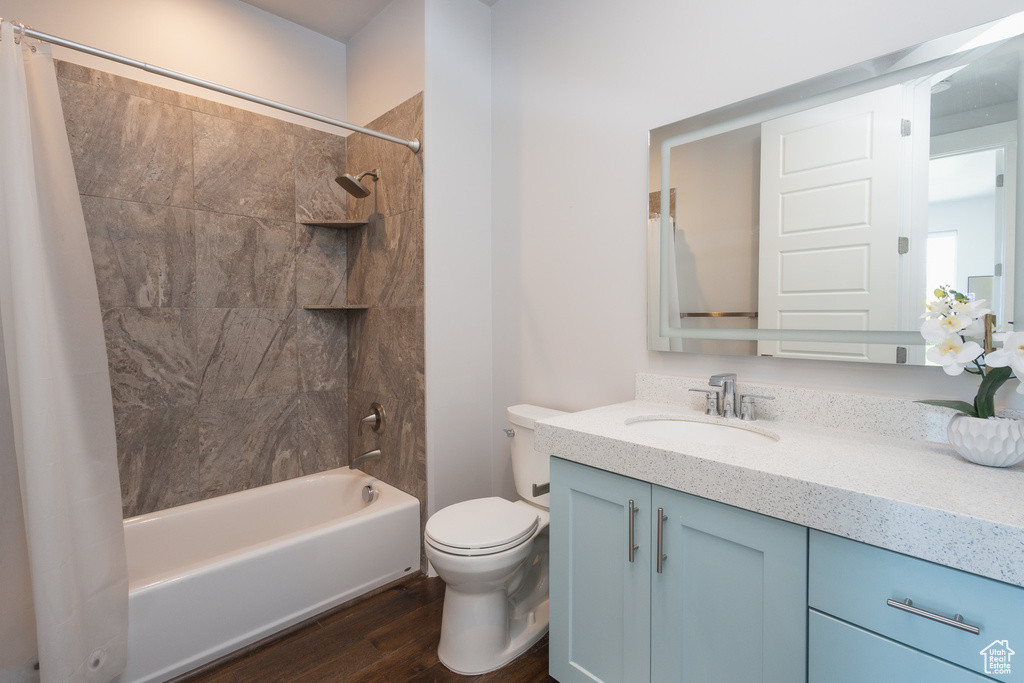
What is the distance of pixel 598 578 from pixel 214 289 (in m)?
2.09

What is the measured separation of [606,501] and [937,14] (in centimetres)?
145

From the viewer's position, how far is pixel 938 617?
81 centimetres

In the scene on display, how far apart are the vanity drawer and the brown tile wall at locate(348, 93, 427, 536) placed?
63.3 inches

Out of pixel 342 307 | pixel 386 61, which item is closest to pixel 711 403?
pixel 342 307

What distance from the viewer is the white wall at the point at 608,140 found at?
4.43ft

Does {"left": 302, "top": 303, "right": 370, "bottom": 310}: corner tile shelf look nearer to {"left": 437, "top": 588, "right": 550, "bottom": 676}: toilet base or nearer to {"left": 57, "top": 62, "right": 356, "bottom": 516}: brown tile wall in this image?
{"left": 57, "top": 62, "right": 356, "bottom": 516}: brown tile wall

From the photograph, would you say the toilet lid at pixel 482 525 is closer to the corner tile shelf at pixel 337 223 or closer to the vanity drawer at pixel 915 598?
the vanity drawer at pixel 915 598

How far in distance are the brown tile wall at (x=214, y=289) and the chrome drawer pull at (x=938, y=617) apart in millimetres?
1735

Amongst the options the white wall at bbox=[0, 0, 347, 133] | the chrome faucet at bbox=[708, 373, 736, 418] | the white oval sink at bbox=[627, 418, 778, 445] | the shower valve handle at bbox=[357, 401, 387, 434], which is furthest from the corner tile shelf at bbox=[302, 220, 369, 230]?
the chrome faucet at bbox=[708, 373, 736, 418]

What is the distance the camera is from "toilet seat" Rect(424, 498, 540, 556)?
1.56 meters

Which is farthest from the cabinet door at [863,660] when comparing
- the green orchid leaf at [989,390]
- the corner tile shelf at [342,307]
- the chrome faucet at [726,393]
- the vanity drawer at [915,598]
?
the corner tile shelf at [342,307]

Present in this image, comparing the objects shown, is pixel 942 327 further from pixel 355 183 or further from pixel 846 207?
pixel 355 183

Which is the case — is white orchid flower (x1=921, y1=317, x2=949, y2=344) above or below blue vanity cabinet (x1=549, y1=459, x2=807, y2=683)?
above

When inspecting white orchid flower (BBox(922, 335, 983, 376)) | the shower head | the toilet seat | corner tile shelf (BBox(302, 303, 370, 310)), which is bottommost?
the toilet seat
